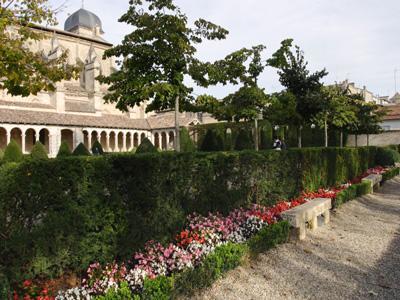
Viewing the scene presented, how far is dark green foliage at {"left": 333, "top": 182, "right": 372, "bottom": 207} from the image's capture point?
28.1 feet

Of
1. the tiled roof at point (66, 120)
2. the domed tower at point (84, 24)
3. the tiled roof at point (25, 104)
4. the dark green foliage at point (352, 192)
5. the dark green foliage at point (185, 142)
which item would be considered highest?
the domed tower at point (84, 24)

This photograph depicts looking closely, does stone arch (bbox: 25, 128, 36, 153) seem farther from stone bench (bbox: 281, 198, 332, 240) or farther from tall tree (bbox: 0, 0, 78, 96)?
stone bench (bbox: 281, 198, 332, 240)

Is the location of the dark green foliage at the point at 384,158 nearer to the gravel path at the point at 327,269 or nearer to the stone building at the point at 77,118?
the gravel path at the point at 327,269

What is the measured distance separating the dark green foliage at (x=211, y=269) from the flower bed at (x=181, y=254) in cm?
2

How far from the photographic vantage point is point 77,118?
35.6 m

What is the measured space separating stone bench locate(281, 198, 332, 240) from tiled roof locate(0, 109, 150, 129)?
29477mm

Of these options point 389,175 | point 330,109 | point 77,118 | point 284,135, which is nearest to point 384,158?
point 389,175

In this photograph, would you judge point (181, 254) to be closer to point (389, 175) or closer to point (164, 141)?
point (389, 175)

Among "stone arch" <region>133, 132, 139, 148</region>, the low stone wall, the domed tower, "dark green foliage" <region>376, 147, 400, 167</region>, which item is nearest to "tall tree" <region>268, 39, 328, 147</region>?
"dark green foliage" <region>376, 147, 400, 167</region>

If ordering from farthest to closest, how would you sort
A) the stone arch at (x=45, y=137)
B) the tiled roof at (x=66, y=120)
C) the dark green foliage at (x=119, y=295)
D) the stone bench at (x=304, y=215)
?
the stone arch at (x=45, y=137) → the tiled roof at (x=66, y=120) → the stone bench at (x=304, y=215) → the dark green foliage at (x=119, y=295)

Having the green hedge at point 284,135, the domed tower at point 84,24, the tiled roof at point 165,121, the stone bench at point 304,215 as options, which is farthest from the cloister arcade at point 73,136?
the domed tower at point 84,24

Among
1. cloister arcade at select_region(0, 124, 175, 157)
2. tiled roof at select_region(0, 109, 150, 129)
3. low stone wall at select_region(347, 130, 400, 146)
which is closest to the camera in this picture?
tiled roof at select_region(0, 109, 150, 129)

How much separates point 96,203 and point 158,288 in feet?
3.81

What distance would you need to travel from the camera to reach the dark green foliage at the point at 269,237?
485 centimetres
